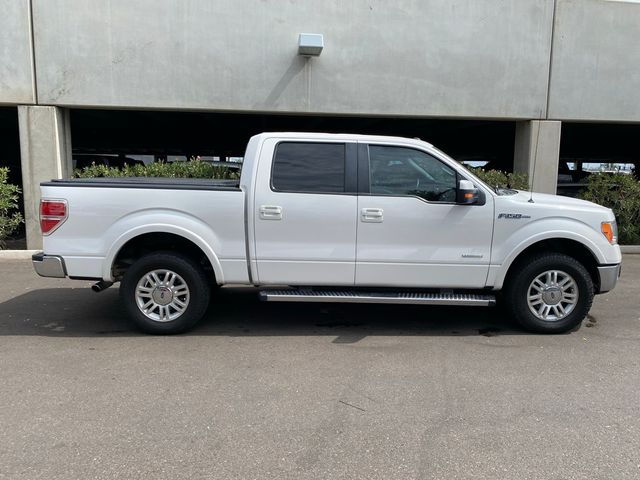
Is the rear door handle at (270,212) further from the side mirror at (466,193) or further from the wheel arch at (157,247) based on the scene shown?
the side mirror at (466,193)

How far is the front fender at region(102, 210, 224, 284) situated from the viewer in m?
5.10

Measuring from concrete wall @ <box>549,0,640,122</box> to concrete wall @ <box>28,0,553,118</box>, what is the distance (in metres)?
0.34

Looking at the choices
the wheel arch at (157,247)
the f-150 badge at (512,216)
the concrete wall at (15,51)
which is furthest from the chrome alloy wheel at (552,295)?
the concrete wall at (15,51)

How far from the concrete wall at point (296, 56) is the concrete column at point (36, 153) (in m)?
0.36

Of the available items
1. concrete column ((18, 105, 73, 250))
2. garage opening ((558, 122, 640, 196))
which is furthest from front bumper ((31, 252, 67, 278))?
garage opening ((558, 122, 640, 196))

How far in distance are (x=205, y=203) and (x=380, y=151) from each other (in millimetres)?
1855

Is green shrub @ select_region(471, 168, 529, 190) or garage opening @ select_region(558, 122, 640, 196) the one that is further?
garage opening @ select_region(558, 122, 640, 196)

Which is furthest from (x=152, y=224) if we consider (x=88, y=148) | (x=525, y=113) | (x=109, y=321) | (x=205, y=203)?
(x=88, y=148)

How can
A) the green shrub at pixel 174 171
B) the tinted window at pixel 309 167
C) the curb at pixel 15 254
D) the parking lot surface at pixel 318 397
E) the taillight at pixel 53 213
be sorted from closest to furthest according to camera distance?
1. the parking lot surface at pixel 318 397
2. the taillight at pixel 53 213
3. the tinted window at pixel 309 167
4. the curb at pixel 15 254
5. the green shrub at pixel 174 171

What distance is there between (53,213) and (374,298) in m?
3.26

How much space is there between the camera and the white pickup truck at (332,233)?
5.13 metres

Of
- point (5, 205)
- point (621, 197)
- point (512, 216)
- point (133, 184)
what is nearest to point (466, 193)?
point (512, 216)

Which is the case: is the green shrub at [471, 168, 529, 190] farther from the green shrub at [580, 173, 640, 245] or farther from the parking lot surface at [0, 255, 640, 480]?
the parking lot surface at [0, 255, 640, 480]

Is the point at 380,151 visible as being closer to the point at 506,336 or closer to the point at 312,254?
the point at 312,254
